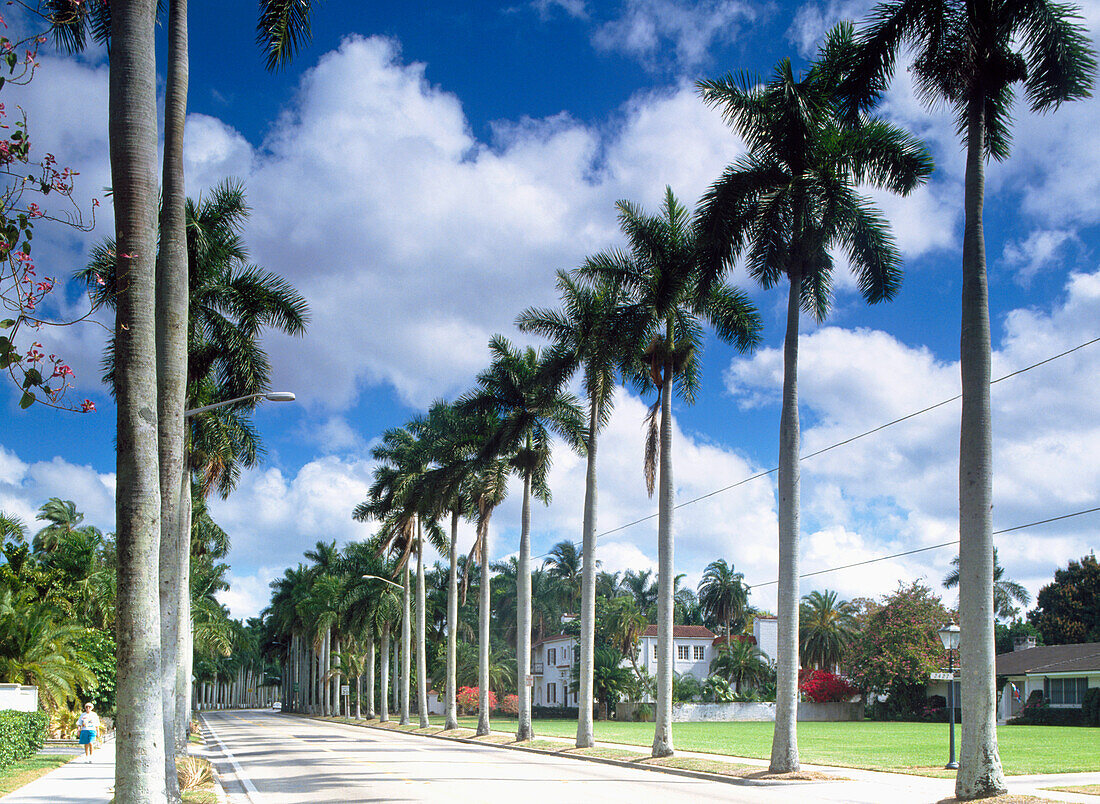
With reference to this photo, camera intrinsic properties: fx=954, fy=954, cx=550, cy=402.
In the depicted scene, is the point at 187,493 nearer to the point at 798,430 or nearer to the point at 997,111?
the point at 798,430

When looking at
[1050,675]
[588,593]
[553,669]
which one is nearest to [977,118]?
[588,593]

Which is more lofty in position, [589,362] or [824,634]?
[589,362]

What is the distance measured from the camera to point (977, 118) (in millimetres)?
16469

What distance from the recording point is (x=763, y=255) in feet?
73.5

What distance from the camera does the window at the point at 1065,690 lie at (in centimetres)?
5147

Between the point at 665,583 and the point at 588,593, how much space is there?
196 inches

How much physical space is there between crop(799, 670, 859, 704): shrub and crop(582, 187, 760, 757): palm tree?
151ft

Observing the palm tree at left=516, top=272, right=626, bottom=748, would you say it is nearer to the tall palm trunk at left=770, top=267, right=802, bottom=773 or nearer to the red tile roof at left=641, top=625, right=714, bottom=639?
the tall palm trunk at left=770, top=267, right=802, bottom=773

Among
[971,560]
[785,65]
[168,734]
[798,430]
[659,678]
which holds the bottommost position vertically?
[659,678]

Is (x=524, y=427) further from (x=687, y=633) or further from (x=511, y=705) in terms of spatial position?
(x=687, y=633)

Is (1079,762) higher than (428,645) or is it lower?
higher

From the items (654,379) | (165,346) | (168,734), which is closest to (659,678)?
(654,379)

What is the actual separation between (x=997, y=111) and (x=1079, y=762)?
1627cm

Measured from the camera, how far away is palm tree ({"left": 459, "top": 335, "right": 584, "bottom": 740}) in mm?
34750
